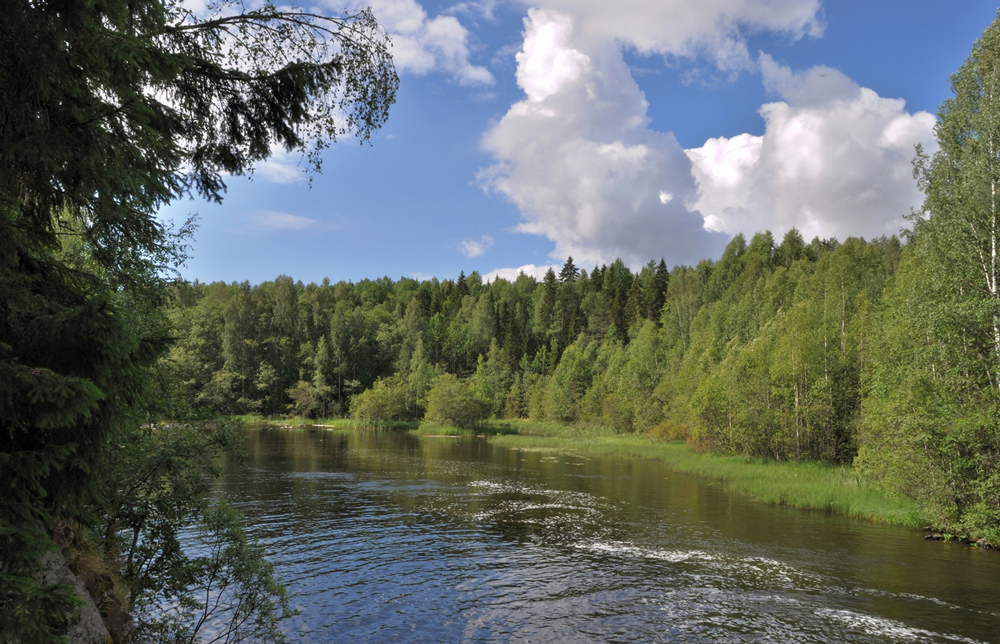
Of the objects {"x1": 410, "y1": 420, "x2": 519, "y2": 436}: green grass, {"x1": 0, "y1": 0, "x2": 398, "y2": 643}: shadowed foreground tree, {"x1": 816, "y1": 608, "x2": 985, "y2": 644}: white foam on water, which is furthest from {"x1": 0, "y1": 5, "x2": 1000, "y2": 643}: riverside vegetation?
{"x1": 410, "y1": 420, "x2": 519, "y2": 436}: green grass

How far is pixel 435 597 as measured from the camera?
14.4 m

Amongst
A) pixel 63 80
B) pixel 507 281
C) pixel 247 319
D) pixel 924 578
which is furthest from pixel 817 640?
pixel 507 281

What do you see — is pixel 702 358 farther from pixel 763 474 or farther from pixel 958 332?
pixel 958 332

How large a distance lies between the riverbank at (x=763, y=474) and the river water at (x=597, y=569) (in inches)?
57.1

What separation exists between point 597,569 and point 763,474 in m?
22.5

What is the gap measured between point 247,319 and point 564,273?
8224 cm

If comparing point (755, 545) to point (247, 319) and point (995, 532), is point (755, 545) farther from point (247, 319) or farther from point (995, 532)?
point (247, 319)

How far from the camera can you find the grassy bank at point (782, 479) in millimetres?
25188

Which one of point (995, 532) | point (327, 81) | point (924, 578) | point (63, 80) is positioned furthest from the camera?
point (995, 532)

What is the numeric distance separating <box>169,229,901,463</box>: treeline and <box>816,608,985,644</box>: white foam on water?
49.5 ft

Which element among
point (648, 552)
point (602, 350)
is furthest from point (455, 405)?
point (648, 552)

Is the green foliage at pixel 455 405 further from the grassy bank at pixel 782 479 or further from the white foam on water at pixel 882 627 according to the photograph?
the white foam on water at pixel 882 627

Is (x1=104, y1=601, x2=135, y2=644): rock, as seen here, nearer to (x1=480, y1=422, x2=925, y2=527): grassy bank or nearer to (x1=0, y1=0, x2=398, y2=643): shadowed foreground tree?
(x1=0, y1=0, x2=398, y2=643): shadowed foreground tree

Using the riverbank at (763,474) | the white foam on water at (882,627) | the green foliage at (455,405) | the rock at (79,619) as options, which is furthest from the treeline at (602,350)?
the white foam on water at (882,627)
